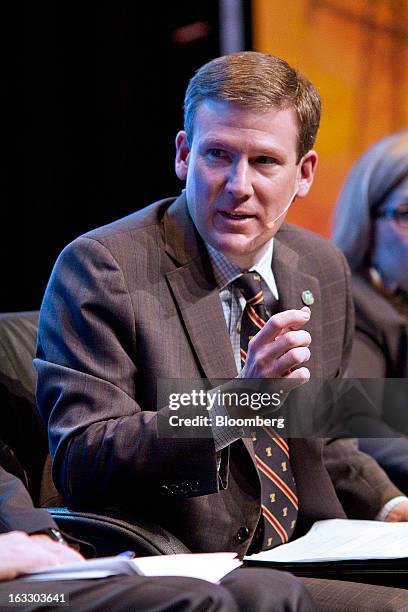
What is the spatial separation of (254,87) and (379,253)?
120cm

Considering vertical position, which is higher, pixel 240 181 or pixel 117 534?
pixel 240 181

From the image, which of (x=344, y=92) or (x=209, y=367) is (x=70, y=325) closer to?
(x=209, y=367)

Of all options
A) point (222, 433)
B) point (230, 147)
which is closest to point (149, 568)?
point (222, 433)

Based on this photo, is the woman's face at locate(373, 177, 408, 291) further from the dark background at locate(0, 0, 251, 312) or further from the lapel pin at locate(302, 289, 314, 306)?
the dark background at locate(0, 0, 251, 312)

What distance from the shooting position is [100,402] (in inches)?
78.2

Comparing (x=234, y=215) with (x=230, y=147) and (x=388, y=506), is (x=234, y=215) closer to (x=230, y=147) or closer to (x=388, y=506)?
(x=230, y=147)

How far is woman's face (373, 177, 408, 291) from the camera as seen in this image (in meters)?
3.13

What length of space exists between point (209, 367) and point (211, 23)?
2.31 meters

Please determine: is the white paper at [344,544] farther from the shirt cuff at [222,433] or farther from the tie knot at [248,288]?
the tie knot at [248,288]

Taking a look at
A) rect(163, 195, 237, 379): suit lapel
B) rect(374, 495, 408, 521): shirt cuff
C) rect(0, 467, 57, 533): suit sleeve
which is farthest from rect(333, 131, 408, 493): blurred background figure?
rect(0, 467, 57, 533): suit sleeve

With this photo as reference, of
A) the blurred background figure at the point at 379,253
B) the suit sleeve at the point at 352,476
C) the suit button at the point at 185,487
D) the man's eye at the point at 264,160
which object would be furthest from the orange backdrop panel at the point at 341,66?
the suit button at the point at 185,487

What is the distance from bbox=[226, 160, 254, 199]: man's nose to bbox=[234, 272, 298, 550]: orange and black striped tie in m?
0.22

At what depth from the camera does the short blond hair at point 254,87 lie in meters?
2.10

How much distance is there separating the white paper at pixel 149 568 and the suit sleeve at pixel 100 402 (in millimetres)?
311
